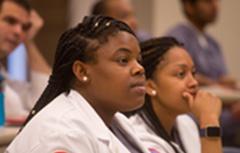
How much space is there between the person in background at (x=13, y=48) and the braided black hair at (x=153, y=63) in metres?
0.78

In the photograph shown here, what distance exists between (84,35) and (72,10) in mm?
3606

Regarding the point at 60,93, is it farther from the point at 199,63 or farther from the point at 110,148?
the point at 199,63

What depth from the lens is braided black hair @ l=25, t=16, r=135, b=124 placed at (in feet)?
5.00

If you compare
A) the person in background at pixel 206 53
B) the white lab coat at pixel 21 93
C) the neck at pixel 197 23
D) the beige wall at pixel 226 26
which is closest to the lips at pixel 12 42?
the white lab coat at pixel 21 93

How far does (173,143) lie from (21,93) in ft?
3.51

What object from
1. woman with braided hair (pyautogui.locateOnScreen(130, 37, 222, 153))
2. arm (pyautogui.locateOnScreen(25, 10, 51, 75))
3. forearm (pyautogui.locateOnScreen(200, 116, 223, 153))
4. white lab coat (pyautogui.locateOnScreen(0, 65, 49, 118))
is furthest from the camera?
arm (pyautogui.locateOnScreen(25, 10, 51, 75))

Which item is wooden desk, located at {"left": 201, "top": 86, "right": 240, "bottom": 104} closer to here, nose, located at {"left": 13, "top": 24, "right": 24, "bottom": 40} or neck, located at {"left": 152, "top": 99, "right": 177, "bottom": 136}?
nose, located at {"left": 13, "top": 24, "right": 24, "bottom": 40}

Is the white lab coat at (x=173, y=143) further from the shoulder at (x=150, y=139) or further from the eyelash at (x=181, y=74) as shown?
the eyelash at (x=181, y=74)

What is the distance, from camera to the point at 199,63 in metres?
4.00

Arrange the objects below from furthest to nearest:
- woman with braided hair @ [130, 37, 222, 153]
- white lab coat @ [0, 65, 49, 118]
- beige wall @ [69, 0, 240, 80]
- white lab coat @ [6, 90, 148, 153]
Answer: beige wall @ [69, 0, 240, 80], white lab coat @ [0, 65, 49, 118], woman with braided hair @ [130, 37, 222, 153], white lab coat @ [6, 90, 148, 153]

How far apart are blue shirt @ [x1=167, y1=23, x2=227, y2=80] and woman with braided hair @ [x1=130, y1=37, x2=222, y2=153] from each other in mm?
1881

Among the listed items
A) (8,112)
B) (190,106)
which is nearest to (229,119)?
(8,112)

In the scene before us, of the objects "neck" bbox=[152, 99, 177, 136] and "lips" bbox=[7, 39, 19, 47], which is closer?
"neck" bbox=[152, 99, 177, 136]

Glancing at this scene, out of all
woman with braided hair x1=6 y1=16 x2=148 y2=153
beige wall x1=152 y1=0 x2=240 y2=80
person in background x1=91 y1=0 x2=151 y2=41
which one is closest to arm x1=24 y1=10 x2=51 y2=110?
person in background x1=91 y1=0 x2=151 y2=41
